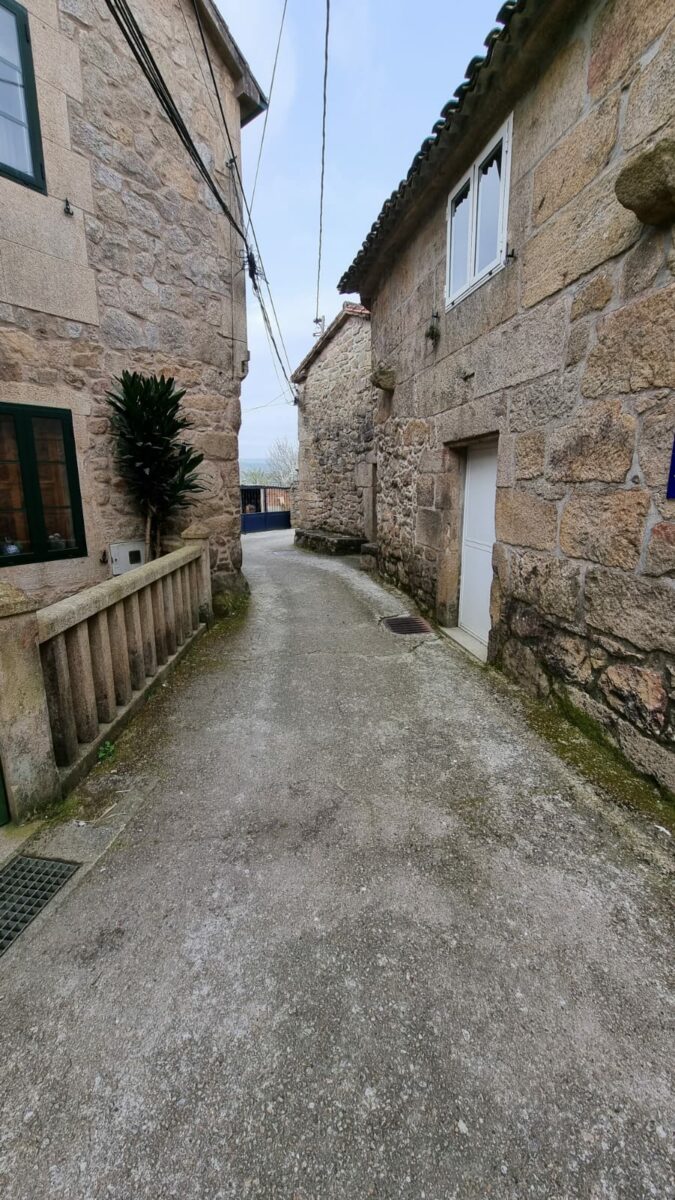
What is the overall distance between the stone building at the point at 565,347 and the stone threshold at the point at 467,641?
2.5 inches

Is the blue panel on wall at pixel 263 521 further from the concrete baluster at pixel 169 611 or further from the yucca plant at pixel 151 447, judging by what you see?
the concrete baluster at pixel 169 611

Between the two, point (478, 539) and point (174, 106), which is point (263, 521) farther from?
point (478, 539)

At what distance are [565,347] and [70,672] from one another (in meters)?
3.44

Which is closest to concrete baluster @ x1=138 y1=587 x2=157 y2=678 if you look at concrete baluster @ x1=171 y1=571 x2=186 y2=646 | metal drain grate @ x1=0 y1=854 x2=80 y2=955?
concrete baluster @ x1=171 y1=571 x2=186 y2=646

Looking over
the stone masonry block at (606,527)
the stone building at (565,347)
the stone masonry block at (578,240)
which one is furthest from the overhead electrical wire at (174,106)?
the stone masonry block at (606,527)

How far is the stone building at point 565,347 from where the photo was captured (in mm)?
2309

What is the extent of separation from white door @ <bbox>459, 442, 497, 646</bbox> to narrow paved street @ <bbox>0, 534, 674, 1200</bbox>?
2.00 m

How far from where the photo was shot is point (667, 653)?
2303mm

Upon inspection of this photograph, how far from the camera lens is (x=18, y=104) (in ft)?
12.1

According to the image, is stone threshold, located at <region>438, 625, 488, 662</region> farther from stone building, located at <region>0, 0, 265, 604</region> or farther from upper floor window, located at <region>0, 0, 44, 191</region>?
upper floor window, located at <region>0, 0, 44, 191</region>

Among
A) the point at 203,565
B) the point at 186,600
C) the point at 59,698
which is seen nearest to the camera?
the point at 59,698

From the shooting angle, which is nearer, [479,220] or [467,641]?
[479,220]

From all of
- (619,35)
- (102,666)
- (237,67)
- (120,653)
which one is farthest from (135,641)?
(237,67)

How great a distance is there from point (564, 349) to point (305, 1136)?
3650 mm
